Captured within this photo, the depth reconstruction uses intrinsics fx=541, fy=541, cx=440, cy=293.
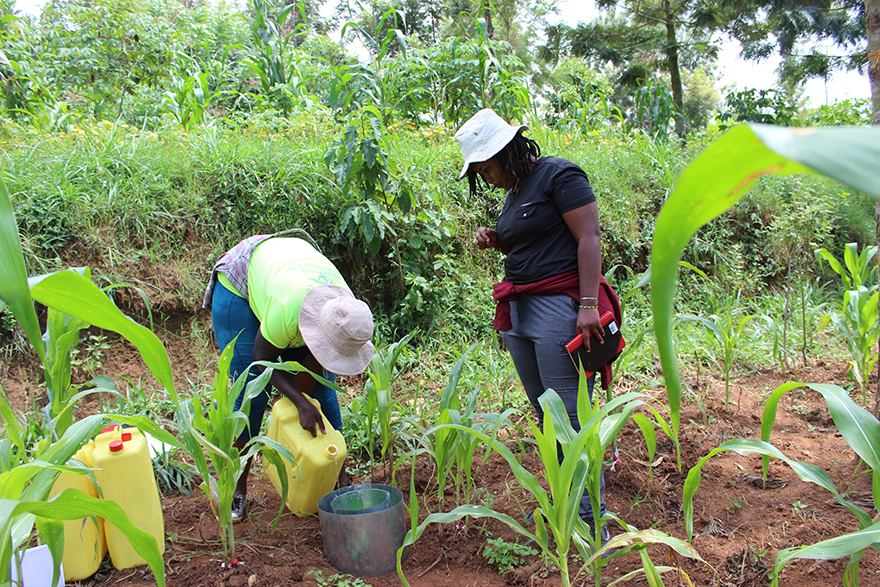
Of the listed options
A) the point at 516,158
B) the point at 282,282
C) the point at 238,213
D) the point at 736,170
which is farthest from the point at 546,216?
the point at 238,213

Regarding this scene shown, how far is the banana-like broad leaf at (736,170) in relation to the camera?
30 centimetres

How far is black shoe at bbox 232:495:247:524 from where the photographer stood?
6.42 ft

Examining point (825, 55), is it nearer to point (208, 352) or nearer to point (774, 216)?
point (774, 216)

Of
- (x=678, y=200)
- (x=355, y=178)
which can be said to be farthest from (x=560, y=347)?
(x=355, y=178)

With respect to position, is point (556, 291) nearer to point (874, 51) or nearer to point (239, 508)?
point (874, 51)

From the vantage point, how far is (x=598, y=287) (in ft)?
5.84

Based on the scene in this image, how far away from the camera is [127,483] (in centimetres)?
159

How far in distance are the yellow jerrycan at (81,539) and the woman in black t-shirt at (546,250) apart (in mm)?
1422

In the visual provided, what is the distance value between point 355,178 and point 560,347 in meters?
1.97

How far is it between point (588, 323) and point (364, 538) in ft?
3.13

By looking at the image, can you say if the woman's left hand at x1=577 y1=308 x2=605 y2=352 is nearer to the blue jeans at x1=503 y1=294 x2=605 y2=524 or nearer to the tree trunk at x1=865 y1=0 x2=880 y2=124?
the blue jeans at x1=503 y1=294 x2=605 y2=524

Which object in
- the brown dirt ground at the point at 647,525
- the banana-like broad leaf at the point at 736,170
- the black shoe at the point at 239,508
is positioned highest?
the banana-like broad leaf at the point at 736,170

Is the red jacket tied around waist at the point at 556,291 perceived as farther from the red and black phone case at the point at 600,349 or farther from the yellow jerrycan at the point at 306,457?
the yellow jerrycan at the point at 306,457

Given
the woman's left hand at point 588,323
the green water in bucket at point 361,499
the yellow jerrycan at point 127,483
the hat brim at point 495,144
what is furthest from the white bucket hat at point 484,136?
the yellow jerrycan at point 127,483
